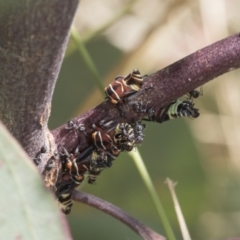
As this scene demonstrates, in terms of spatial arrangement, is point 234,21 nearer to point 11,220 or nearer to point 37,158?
point 37,158

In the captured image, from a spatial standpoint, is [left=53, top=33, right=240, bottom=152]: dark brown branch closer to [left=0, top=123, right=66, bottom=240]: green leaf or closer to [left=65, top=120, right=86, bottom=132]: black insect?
[left=65, top=120, right=86, bottom=132]: black insect

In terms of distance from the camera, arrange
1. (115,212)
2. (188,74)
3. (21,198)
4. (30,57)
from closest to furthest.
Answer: (21,198) → (30,57) → (188,74) → (115,212)

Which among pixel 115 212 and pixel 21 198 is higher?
pixel 115 212

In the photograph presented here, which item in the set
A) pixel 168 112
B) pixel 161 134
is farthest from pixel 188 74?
pixel 161 134

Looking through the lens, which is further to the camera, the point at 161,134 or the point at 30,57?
the point at 161,134

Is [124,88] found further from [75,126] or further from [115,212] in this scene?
[115,212]

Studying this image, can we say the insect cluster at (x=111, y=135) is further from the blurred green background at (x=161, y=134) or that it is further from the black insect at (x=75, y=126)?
the blurred green background at (x=161, y=134)
